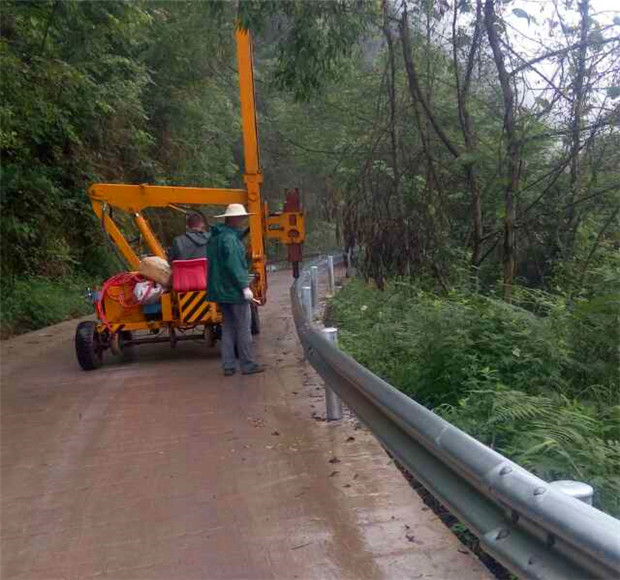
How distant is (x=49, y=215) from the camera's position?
19.2 m

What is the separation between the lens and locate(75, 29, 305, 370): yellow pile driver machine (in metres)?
10.1

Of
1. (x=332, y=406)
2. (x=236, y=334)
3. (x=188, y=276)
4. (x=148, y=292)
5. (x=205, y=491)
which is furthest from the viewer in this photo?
(x=148, y=292)

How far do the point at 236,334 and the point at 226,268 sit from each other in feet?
2.53

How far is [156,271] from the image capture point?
10.3 m

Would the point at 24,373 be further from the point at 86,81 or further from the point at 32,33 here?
the point at 86,81

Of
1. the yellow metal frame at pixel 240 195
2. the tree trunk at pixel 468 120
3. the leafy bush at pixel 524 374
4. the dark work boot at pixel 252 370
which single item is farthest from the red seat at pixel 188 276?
the tree trunk at pixel 468 120

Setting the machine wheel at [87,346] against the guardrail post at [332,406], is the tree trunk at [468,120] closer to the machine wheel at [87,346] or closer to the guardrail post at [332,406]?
the guardrail post at [332,406]

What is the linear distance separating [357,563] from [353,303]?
909cm

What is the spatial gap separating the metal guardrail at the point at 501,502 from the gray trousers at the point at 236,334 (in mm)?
4547

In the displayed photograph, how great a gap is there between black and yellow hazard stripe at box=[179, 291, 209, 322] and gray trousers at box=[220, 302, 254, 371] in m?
0.97

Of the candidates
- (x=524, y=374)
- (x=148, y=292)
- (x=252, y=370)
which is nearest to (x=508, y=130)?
(x=524, y=374)

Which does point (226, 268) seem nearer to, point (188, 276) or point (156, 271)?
point (188, 276)

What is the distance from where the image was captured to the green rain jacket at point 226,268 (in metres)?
8.88

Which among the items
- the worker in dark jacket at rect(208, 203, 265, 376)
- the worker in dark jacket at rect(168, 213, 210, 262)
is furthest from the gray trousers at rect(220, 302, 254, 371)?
the worker in dark jacket at rect(168, 213, 210, 262)
